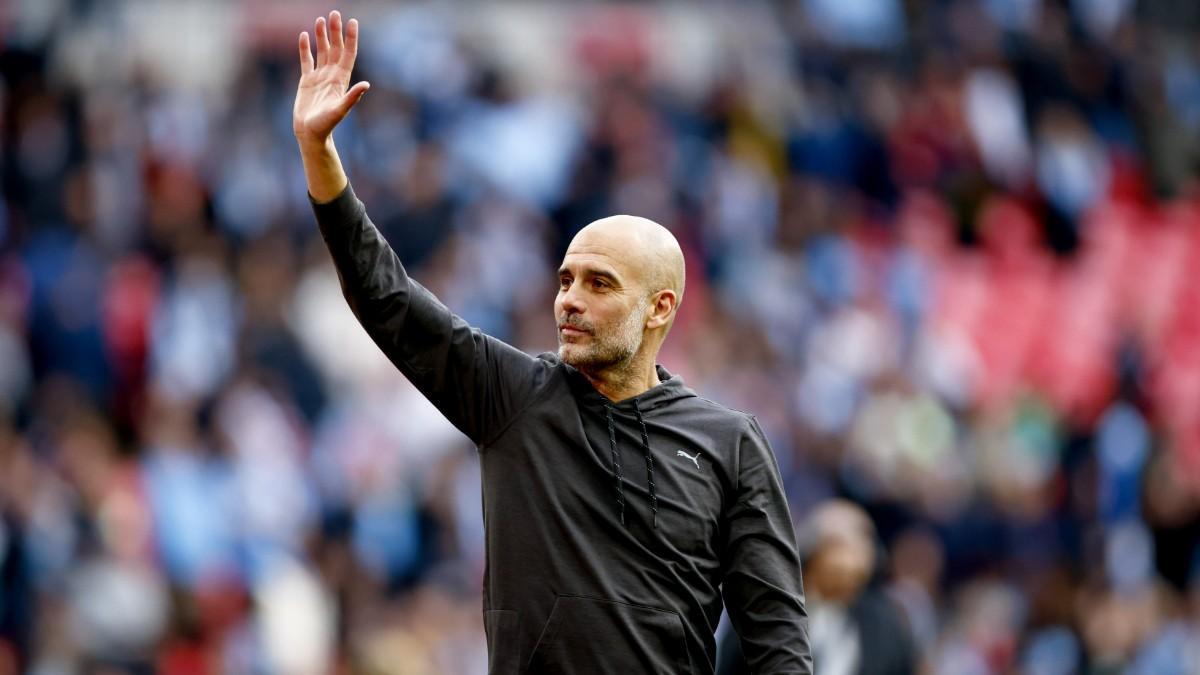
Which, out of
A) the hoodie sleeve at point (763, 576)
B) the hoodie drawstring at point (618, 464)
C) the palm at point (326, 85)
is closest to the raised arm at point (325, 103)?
the palm at point (326, 85)

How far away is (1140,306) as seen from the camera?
15539mm

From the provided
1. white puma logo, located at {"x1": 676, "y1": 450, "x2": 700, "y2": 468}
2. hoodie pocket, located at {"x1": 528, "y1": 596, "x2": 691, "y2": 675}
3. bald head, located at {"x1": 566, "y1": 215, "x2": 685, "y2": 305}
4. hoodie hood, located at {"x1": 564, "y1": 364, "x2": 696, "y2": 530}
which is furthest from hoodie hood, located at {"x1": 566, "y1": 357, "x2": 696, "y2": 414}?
hoodie pocket, located at {"x1": 528, "y1": 596, "x2": 691, "y2": 675}

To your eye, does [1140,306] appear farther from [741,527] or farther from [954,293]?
[741,527]

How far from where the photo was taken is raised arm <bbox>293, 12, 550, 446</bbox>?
13.8ft

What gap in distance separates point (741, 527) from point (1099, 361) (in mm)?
10911

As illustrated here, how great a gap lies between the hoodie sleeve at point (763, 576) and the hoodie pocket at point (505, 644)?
526mm

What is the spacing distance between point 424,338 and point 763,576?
95cm

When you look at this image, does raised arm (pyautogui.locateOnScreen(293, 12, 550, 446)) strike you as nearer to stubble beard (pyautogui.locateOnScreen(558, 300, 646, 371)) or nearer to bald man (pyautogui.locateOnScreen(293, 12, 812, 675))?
bald man (pyautogui.locateOnScreen(293, 12, 812, 675))

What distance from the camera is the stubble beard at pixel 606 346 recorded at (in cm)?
444

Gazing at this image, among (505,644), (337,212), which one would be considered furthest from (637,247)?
(505,644)

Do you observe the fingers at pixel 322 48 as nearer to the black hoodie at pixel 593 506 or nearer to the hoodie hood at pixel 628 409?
the black hoodie at pixel 593 506

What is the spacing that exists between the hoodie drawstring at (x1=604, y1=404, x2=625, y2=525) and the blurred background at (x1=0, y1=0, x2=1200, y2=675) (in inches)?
110

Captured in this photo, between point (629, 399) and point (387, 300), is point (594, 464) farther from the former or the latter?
point (387, 300)

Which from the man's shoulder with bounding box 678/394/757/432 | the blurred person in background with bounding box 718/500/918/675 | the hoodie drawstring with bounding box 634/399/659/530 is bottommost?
the blurred person in background with bounding box 718/500/918/675
